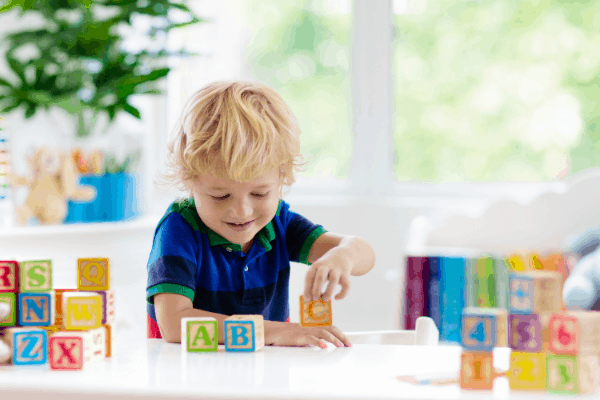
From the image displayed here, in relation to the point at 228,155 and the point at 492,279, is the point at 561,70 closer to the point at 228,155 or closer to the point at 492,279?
the point at 492,279

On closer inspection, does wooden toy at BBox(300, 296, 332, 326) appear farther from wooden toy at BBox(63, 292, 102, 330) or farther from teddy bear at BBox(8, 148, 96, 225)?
teddy bear at BBox(8, 148, 96, 225)

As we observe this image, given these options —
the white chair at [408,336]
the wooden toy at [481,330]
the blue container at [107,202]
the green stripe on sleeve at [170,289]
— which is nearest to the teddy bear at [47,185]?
the blue container at [107,202]

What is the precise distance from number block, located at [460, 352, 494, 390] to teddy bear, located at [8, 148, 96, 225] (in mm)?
1700

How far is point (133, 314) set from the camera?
7.28 feet

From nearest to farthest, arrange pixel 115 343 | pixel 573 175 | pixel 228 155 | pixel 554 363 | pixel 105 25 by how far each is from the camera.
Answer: pixel 554 363 < pixel 115 343 < pixel 228 155 < pixel 105 25 < pixel 573 175

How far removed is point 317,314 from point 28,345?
12.7 inches

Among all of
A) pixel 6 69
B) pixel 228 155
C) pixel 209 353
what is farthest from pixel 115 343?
pixel 6 69

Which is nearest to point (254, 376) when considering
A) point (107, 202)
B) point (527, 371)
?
point (527, 371)

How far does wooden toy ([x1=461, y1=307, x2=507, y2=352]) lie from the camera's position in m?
0.54

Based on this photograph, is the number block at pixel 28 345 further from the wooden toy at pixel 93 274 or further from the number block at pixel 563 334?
the number block at pixel 563 334

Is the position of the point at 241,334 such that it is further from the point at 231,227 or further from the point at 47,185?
the point at 47,185

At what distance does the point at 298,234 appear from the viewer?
113 centimetres

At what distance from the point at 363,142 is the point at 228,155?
1853mm

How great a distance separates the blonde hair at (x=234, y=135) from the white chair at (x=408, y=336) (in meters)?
0.26
